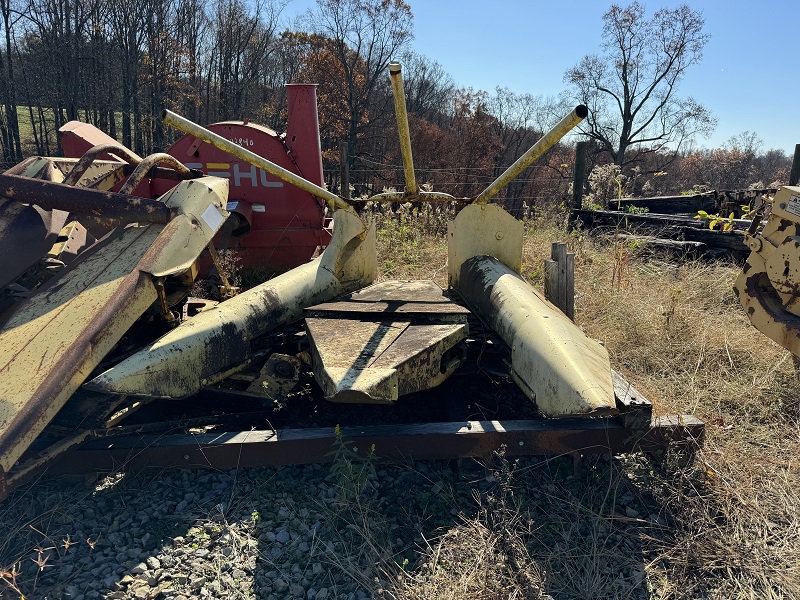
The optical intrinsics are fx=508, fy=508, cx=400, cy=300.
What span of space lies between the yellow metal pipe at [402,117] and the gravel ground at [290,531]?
5.83 ft

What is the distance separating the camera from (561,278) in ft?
13.4

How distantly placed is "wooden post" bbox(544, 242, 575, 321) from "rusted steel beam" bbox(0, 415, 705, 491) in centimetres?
153

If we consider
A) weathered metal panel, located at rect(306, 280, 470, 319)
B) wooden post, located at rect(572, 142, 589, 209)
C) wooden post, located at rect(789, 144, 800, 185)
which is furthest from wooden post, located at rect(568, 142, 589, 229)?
weathered metal panel, located at rect(306, 280, 470, 319)

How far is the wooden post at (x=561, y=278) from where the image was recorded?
159 inches

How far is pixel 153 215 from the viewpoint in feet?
9.64

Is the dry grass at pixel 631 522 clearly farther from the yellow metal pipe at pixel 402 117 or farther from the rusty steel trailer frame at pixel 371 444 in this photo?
the yellow metal pipe at pixel 402 117

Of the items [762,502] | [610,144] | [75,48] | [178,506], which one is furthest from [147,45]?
[610,144]

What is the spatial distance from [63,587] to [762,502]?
318 cm

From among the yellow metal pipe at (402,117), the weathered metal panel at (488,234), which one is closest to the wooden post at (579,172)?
the weathered metal panel at (488,234)

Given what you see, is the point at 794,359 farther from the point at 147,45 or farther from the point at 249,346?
the point at 147,45

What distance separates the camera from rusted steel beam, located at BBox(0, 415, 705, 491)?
8.59 ft

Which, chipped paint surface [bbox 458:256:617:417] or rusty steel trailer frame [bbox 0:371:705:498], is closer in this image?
chipped paint surface [bbox 458:256:617:417]

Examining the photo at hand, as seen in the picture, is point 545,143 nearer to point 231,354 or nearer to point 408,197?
point 408,197

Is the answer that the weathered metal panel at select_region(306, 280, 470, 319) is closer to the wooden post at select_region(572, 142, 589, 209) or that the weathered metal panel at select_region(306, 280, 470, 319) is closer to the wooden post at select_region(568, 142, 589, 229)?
the wooden post at select_region(568, 142, 589, 229)
